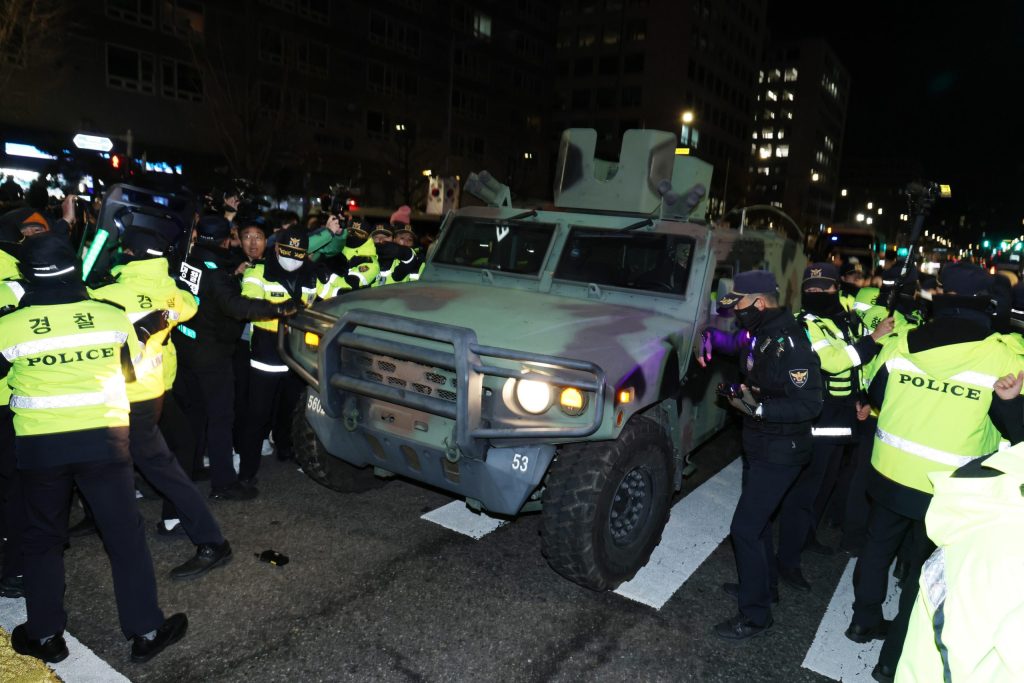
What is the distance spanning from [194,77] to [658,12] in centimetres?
4971

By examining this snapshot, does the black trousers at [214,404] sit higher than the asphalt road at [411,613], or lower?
higher

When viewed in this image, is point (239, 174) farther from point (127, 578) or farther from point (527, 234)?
point (127, 578)

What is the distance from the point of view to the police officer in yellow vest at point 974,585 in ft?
3.73

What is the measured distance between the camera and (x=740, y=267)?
525 cm

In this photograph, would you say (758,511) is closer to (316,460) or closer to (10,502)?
(316,460)

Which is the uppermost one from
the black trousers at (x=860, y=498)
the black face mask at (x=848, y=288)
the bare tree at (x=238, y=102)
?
the bare tree at (x=238, y=102)

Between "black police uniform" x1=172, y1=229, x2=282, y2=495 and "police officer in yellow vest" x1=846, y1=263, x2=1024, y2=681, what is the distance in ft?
12.3

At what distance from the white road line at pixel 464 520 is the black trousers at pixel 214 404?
151 centimetres

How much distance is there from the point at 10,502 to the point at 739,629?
3903 millimetres

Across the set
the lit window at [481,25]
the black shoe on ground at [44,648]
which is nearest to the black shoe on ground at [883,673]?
the black shoe on ground at [44,648]

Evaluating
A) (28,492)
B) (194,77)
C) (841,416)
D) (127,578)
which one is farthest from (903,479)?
(194,77)

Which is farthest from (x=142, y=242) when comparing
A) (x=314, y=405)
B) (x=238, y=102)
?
(x=238, y=102)

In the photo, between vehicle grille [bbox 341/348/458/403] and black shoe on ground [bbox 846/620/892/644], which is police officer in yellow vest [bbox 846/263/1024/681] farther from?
vehicle grille [bbox 341/348/458/403]

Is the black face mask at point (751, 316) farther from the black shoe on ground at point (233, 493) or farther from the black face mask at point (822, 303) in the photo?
the black shoe on ground at point (233, 493)
